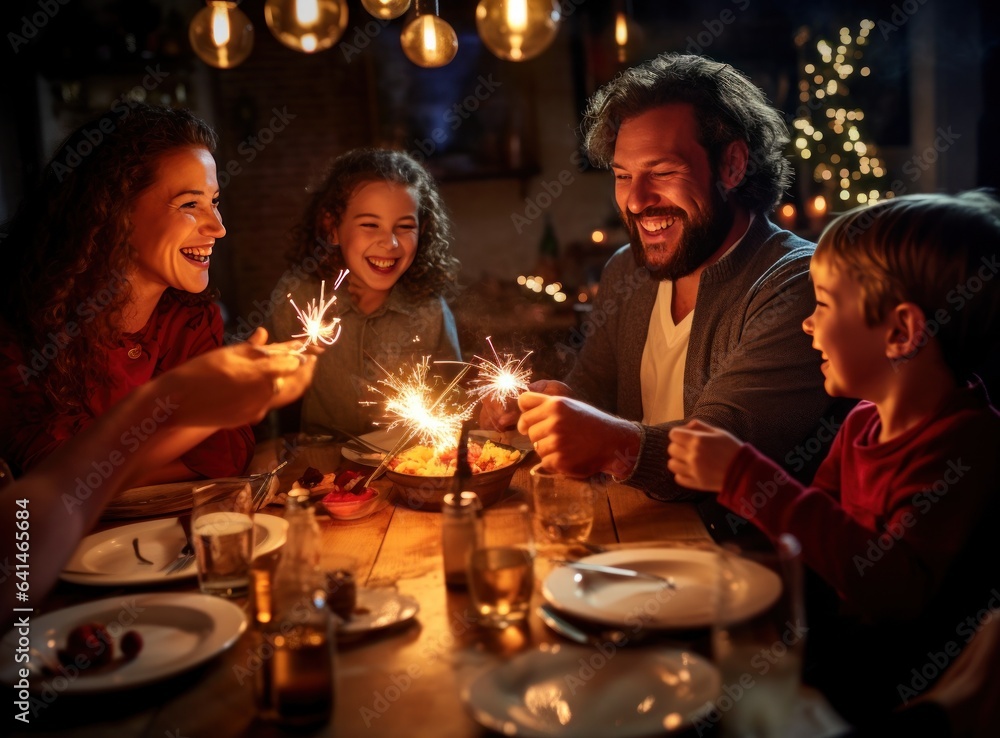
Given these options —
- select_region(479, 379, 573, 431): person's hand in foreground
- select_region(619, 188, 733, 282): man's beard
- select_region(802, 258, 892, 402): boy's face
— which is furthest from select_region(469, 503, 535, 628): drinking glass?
select_region(619, 188, 733, 282): man's beard

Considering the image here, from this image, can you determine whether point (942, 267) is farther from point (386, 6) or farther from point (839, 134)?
point (839, 134)

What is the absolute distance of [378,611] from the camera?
1489mm

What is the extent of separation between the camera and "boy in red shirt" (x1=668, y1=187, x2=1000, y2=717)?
1.56 metres

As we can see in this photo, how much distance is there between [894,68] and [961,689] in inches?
271

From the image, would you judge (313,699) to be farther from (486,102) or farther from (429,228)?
(486,102)

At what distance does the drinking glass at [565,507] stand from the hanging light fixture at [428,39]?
1.32m

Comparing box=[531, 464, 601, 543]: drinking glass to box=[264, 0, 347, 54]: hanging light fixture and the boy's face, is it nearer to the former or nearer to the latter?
the boy's face

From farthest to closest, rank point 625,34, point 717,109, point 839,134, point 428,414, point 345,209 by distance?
point 839,134
point 625,34
point 345,209
point 717,109
point 428,414

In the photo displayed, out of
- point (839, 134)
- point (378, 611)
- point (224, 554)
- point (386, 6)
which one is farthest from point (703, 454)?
point (839, 134)

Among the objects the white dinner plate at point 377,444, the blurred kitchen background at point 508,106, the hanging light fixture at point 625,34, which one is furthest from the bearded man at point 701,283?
the blurred kitchen background at point 508,106

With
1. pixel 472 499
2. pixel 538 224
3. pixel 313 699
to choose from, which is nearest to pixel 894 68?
pixel 538 224

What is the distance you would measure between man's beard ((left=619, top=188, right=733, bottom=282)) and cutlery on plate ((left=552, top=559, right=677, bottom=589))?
4.76 feet

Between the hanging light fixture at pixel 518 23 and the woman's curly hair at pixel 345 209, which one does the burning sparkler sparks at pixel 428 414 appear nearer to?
the woman's curly hair at pixel 345 209

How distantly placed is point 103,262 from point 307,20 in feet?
2.94
